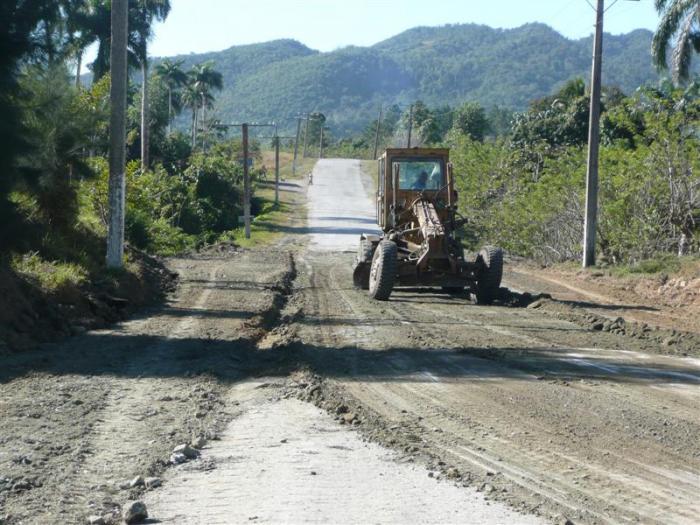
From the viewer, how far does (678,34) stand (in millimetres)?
37156

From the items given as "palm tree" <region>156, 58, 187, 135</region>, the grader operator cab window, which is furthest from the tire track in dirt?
"palm tree" <region>156, 58, 187, 135</region>

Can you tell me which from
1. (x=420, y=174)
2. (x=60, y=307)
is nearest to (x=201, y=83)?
(x=420, y=174)

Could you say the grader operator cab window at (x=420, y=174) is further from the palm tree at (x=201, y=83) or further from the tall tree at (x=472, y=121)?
the palm tree at (x=201, y=83)

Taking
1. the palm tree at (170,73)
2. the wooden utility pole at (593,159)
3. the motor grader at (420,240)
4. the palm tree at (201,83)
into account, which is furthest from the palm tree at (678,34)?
the palm tree at (201,83)

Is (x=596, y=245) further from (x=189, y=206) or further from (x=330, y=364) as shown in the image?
(x=189, y=206)

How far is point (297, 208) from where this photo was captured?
216 ft

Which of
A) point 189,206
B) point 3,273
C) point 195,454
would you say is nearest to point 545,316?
point 3,273

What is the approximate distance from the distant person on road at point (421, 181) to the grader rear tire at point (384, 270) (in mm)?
2611

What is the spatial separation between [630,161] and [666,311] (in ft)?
32.4

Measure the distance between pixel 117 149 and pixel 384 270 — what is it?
6.91m

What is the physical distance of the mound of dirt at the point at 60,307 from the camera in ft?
47.6

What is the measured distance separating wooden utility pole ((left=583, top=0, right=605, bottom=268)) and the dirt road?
11804mm

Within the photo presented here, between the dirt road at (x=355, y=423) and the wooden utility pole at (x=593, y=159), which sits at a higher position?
the wooden utility pole at (x=593, y=159)

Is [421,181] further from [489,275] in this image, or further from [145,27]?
[145,27]
